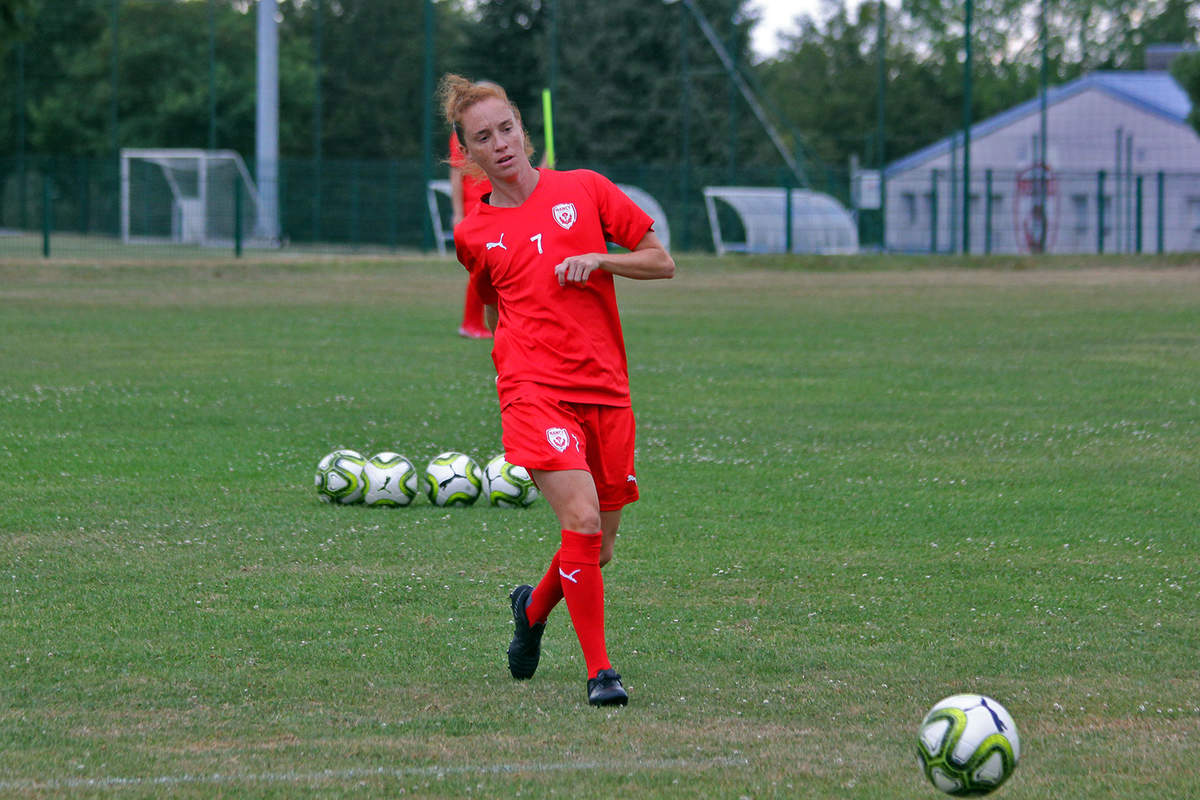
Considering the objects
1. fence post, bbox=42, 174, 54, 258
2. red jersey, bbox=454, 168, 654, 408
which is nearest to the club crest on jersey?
red jersey, bbox=454, 168, 654, 408

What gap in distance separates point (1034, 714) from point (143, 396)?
9.00 meters

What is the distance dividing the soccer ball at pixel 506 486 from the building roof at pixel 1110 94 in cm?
4346

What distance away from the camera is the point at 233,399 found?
11984mm

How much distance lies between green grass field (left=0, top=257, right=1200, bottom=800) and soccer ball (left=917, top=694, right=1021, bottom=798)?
15cm

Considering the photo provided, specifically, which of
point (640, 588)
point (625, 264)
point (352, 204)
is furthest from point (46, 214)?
point (625, 264)

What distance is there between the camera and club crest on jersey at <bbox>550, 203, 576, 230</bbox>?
5.01 meters

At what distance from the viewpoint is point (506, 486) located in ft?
26.0

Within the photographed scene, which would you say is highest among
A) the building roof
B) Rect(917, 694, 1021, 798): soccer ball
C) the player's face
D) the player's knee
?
the building roof

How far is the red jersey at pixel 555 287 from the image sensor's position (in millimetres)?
4918

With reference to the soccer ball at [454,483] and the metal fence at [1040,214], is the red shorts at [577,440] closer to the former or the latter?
the soccer ball at [454,483]

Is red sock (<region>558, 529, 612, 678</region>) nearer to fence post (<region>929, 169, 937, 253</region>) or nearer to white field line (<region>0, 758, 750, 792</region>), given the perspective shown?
white field line (<region>0, 758, 750, 792</region>)

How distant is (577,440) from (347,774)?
1.29 meters

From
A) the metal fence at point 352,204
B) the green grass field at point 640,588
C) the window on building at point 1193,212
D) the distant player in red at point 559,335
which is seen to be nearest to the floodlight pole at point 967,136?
the metal fence at point 352,204

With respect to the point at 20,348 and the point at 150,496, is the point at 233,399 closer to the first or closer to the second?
the point at 150,496
